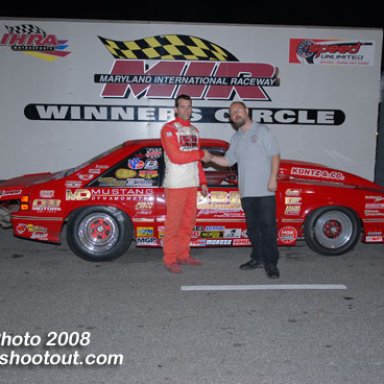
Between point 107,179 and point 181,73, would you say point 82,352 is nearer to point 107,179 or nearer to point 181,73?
point 107,179

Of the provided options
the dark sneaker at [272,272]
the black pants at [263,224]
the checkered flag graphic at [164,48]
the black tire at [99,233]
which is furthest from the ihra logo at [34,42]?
the dark sneaker at [272,272]

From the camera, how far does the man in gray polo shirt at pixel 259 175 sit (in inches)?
203

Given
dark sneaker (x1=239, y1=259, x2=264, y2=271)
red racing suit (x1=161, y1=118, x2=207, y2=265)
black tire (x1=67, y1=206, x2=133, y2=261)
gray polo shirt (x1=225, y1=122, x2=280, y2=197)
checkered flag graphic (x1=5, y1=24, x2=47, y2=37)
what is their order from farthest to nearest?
1. checkered flag graphic (x1=5, y1=24, x2=47, y2=37)
2. black tire (x1=67, y1=206, x2=133, y2=261)
3. dark sneaker (x1=239, y1=259, x2=264, y2=271)
4. red racing suit (x1=161, y1=118, x2=207, y2=265)
5. gray polo shirt (x1=225, y1=122, x2=280, y2=197)

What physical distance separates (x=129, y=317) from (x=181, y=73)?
4.81 metres

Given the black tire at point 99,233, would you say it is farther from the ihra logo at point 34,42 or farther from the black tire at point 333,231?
the ihra logo at point 34,42

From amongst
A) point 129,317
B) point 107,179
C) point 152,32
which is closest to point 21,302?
point 129,317

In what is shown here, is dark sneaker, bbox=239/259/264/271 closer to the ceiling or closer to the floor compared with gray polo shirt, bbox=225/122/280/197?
closer to the floor

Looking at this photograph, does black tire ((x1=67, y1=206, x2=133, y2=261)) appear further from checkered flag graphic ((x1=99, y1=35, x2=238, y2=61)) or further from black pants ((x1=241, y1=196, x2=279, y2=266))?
checkered flag graphic ((x1=99, y1=35, x2=238, y2=61))

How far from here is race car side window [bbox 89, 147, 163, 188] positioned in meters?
5.76

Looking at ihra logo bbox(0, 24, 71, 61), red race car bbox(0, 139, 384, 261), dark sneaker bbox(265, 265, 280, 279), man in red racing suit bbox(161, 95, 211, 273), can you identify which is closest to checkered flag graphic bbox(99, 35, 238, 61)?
ihra logo bbox(0, 24, 71, 61)

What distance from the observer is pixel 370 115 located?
8430 millimetres

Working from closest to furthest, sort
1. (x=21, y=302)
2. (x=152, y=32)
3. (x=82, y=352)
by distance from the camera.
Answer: (x=82, y=352) → (x=21, y=302) → (x=152, y=32)

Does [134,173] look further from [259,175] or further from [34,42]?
[34,42]

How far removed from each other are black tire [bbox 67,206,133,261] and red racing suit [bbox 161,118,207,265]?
554 mm
